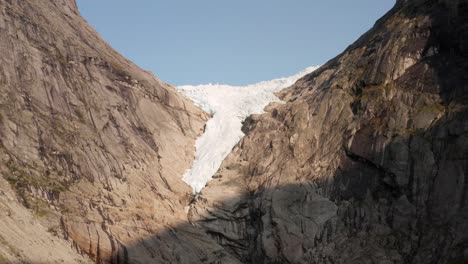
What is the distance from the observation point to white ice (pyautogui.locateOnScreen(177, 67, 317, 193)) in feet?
213

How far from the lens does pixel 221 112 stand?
247 feet

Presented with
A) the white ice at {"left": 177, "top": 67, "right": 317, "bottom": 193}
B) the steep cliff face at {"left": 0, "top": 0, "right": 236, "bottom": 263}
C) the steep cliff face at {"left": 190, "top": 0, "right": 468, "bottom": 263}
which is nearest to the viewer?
the steep cliff face at {"left": 0, "top": 0, "right": 236, "bottom": 263}

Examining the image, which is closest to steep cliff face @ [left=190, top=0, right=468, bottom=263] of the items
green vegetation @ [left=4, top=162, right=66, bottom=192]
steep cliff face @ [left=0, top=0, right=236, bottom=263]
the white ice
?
the white ice

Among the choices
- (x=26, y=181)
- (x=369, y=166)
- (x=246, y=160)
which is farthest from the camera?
(x=246, y=160)

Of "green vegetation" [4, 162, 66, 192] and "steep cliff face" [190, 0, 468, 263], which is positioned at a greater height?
"steep cliff face" [190, 0, 468, 263]

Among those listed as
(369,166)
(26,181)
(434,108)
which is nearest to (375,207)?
(369,166)

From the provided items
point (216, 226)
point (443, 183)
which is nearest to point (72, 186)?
point (216, 226)

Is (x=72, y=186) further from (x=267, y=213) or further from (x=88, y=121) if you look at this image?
(x=267, y=213)

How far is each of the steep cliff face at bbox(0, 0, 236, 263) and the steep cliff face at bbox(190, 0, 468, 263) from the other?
17.7 feet

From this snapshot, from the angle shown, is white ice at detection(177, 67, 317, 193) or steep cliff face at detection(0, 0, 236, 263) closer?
steep cliff face at detection(0, 0, 236, 263)

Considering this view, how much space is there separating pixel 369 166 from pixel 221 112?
23740 mm

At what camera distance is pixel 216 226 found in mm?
56594

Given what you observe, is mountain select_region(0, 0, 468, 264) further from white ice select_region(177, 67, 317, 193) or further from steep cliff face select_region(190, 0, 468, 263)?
white ice select_region(177, 67, 317, 193)

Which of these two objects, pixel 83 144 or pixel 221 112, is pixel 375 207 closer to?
pixel 83 144
